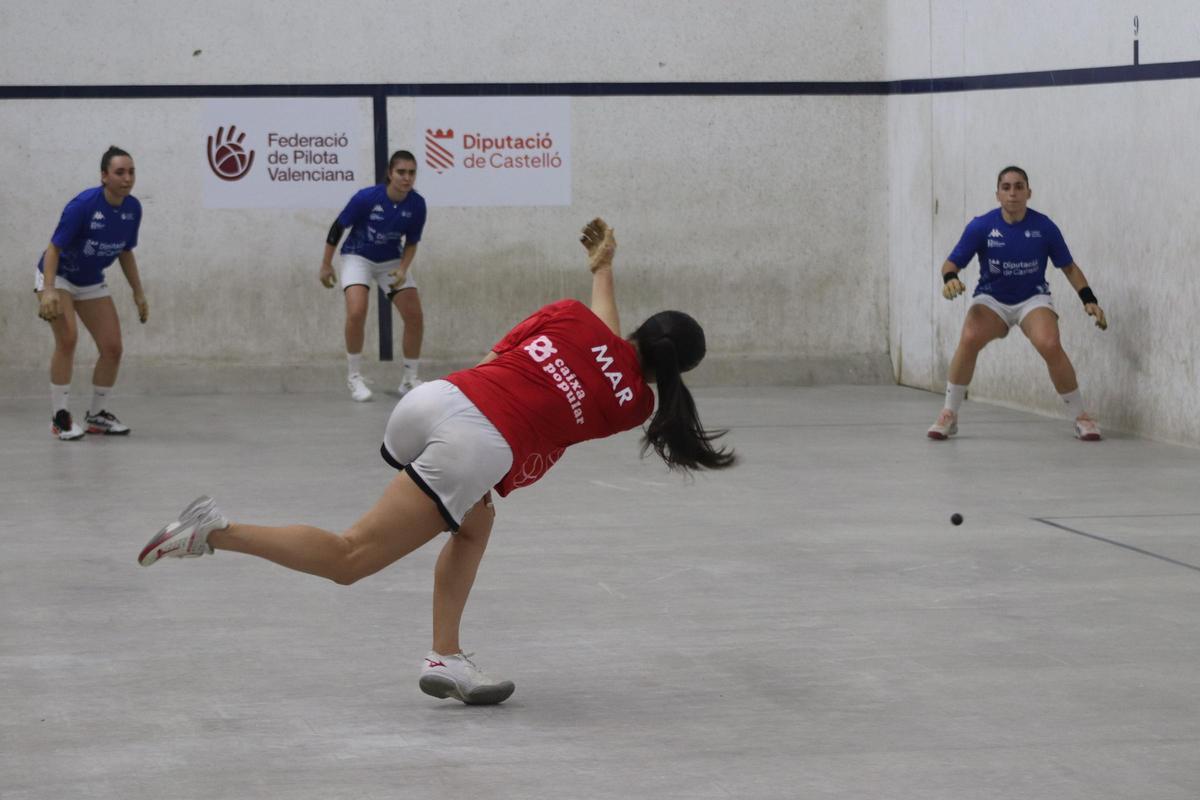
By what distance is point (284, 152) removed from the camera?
12938 mm

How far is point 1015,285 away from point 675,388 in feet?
19.8

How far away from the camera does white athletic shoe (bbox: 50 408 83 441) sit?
10266 mm

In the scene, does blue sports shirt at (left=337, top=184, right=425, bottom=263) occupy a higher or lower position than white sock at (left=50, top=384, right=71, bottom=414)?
higher

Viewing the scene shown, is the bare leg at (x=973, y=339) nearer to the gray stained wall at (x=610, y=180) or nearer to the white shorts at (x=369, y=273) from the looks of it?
the gray stained wall at (x=610, y=180)

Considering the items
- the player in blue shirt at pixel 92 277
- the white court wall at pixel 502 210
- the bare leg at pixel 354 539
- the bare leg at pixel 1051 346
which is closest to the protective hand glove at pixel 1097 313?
the bare leg at pixel 1051 346

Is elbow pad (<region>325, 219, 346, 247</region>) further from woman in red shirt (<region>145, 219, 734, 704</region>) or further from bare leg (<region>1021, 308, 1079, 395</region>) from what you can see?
woman in red shirt (<region>145, 219, 734, 704</region>)

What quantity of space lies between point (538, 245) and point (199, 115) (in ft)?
8.71

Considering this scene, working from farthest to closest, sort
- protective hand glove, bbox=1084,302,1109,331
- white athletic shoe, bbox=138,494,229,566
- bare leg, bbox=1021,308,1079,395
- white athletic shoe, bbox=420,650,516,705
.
Result: bare leg, bbox=1021,308,1079,395 → protective hand glove, bbox=1084,302,1109,331 → white athletic shoe, bbox=420,650,516,705 → white athletic shoe, bbox=138,494,229,566

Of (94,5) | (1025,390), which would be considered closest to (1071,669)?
(1025,390)

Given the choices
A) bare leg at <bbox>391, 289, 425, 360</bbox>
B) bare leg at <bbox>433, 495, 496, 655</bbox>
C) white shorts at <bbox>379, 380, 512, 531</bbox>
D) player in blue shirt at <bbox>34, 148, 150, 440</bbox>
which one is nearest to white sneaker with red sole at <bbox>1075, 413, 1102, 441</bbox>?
bare leg at <bbox>391, 289, 425, 360</bbox>

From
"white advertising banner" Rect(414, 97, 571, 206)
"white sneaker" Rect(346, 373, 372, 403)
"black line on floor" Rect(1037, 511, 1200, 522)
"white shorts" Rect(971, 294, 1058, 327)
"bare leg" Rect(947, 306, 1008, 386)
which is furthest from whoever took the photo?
"white advertising banner" Rect(414, 97, 571, 206)

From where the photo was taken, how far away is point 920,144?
13.0 metres

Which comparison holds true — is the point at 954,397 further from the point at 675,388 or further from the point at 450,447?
the point at 450,447

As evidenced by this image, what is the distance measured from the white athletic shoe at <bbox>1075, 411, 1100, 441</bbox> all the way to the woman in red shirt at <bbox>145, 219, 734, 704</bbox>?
5.94 metres
